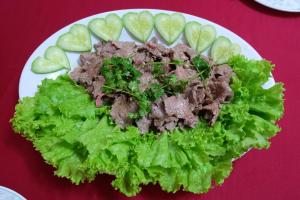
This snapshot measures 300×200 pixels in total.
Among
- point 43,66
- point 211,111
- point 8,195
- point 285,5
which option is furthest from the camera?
point 285,5

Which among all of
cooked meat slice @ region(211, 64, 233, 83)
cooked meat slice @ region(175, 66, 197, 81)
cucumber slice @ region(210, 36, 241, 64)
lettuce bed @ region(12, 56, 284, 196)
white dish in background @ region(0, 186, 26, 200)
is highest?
cucumber slice @ region(210, 36, 241, 64)

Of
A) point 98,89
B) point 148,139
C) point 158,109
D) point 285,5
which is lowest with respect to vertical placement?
point 148,139

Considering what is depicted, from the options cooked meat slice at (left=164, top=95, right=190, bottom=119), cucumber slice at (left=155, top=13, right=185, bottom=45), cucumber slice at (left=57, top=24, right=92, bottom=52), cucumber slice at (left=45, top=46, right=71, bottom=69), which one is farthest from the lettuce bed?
cucumber slice at (left=155, top=13, right=185, bottom=45)

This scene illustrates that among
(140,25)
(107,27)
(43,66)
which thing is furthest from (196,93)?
(43,66)

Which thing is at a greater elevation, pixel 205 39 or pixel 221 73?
pixel 205 39

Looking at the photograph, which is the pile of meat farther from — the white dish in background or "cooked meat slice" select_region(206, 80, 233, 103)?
the white dish in background

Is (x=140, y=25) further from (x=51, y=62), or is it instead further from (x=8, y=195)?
(x=8, y=195)
